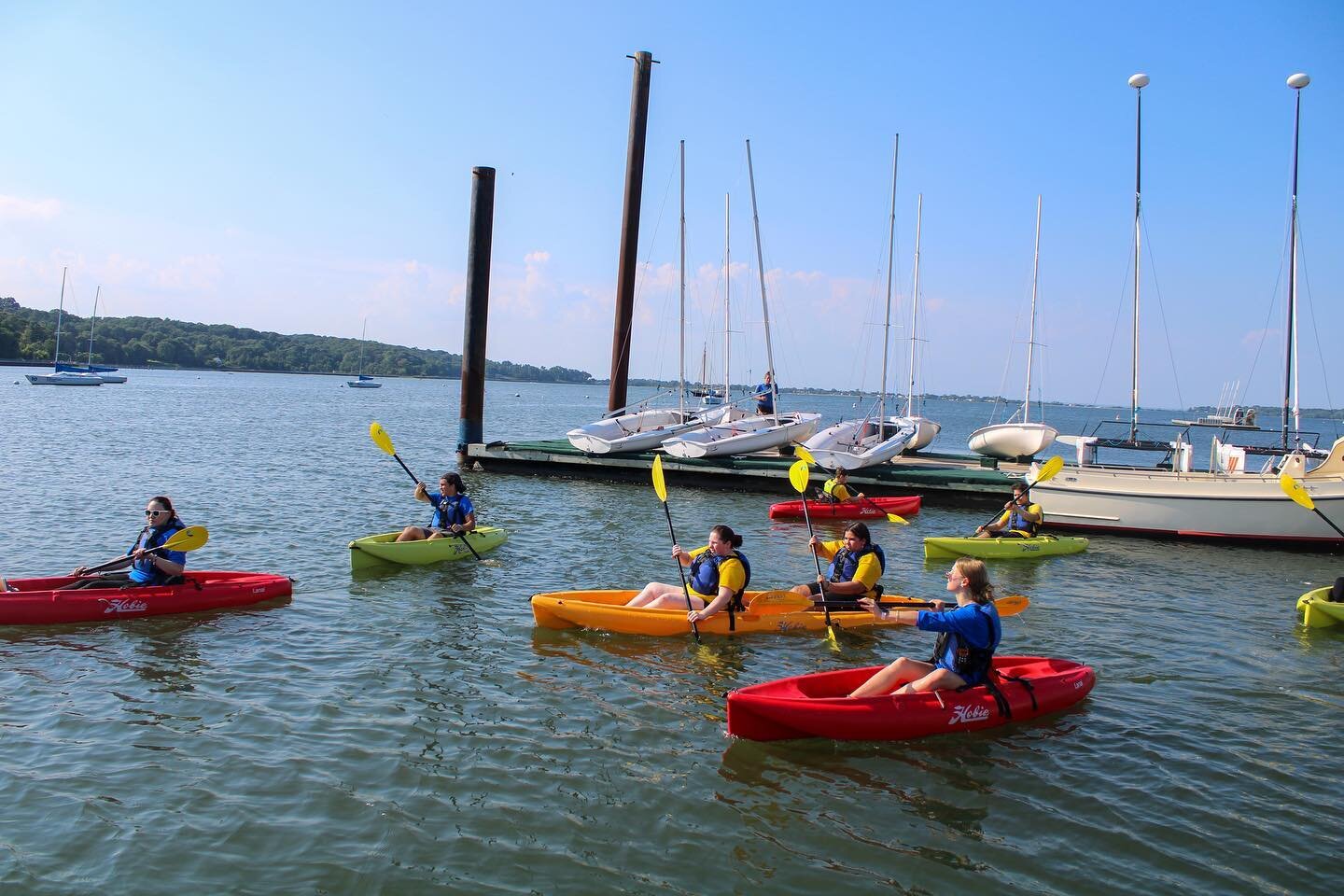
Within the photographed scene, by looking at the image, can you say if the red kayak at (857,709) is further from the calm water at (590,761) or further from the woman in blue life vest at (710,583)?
the woman in blue life vest at (710,583)

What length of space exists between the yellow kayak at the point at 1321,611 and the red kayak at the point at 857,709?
537 centimetres

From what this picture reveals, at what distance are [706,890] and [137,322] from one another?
161639mm

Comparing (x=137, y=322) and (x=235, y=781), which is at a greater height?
(x=137, y=322)

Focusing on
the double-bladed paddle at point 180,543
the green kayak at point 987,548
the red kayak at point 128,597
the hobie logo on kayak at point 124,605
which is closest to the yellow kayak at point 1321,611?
the green kayak at point 987,548

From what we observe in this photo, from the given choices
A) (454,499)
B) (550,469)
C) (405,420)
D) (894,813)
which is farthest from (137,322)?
(894,813)

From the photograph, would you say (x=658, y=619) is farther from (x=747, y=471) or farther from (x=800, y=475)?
(x=747, y=471)

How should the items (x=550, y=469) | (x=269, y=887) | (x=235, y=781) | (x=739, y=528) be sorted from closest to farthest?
(x=269, y=887) → (x=235, y=781) → (x=739, y=528) → (x=550, y=469)

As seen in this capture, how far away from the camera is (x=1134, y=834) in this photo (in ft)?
19.3

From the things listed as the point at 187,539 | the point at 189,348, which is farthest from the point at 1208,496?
the point at 189,348

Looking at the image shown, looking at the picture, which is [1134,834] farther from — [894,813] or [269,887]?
[269,887]

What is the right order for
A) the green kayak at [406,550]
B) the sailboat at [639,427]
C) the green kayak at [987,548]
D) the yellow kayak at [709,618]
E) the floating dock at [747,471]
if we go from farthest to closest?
the sailboat at [639,427] < the floating dock at [747,471] < the green kayak at [987,548] < the green kayak at [406,550] < the yellow kayak at [709,618]

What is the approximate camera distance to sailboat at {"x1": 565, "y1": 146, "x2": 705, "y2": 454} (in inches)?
926

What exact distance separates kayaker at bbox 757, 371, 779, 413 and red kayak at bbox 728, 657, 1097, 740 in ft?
62.7

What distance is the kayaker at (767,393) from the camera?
1040 inches
